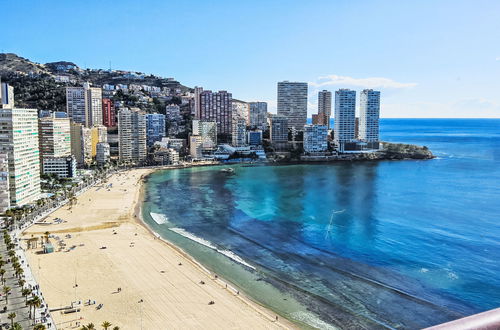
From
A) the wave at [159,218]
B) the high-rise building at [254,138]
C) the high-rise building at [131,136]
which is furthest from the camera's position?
the high-rise building at [254,138]

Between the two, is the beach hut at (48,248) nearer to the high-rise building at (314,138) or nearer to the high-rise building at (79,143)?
the high-rise building at (79,143)

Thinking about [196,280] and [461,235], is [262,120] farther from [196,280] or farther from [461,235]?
[196,280]

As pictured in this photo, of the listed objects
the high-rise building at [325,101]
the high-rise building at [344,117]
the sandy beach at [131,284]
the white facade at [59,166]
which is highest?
the high-rise building at [325,101]

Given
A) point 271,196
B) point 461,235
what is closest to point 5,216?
point 271,196

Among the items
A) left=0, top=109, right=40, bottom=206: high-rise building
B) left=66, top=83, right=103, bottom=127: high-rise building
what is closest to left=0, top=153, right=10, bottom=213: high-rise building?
left=0, top=109, right=40, bottom=206: high-rise building

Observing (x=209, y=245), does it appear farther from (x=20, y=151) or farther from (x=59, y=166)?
(x=59, y=166)

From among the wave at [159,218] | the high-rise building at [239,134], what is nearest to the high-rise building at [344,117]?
the high-rise building at [239,134]

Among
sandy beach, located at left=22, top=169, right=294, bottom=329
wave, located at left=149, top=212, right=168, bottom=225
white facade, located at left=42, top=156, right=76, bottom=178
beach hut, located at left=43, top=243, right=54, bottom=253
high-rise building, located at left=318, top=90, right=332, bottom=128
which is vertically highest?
high-rise building, located at left=318, top=90, right=332, bottom=128

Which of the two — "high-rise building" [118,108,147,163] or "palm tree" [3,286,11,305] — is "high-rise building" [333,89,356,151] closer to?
"high-rise building" [118,108,147,163]
